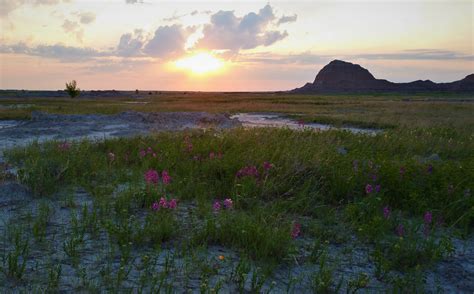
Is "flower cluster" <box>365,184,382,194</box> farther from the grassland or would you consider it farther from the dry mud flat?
the dry mud flat

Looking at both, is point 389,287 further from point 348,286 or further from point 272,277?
point 272,277

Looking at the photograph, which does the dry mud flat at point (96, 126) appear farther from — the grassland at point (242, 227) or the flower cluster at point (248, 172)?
Result: the flower cluster at point (248, 172)

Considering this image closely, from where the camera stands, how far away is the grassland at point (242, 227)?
3.43 meters

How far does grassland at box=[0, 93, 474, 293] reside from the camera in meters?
3.43

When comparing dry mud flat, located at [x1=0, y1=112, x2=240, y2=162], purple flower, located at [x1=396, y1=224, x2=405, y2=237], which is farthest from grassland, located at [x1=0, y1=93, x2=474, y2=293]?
dry mud flat, located at [x1=0, y1=112, x2=240, y2=162]

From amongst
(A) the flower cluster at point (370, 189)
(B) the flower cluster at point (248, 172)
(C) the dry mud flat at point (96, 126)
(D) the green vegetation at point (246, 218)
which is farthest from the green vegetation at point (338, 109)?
(B) the flower cluster at point (248, 172)

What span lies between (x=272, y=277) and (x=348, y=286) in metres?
0.70

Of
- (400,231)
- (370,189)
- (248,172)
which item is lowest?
(400,231)

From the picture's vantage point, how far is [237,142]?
387 inches

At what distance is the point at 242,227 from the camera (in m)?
4.16

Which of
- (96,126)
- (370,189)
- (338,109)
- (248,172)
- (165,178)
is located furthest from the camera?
(338,109)

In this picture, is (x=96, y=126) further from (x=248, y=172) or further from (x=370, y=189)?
(x=370, y=189)

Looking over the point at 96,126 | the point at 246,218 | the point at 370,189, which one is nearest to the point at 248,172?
the point at 246,218

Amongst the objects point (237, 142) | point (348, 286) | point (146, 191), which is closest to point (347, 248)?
point (348, 286)
